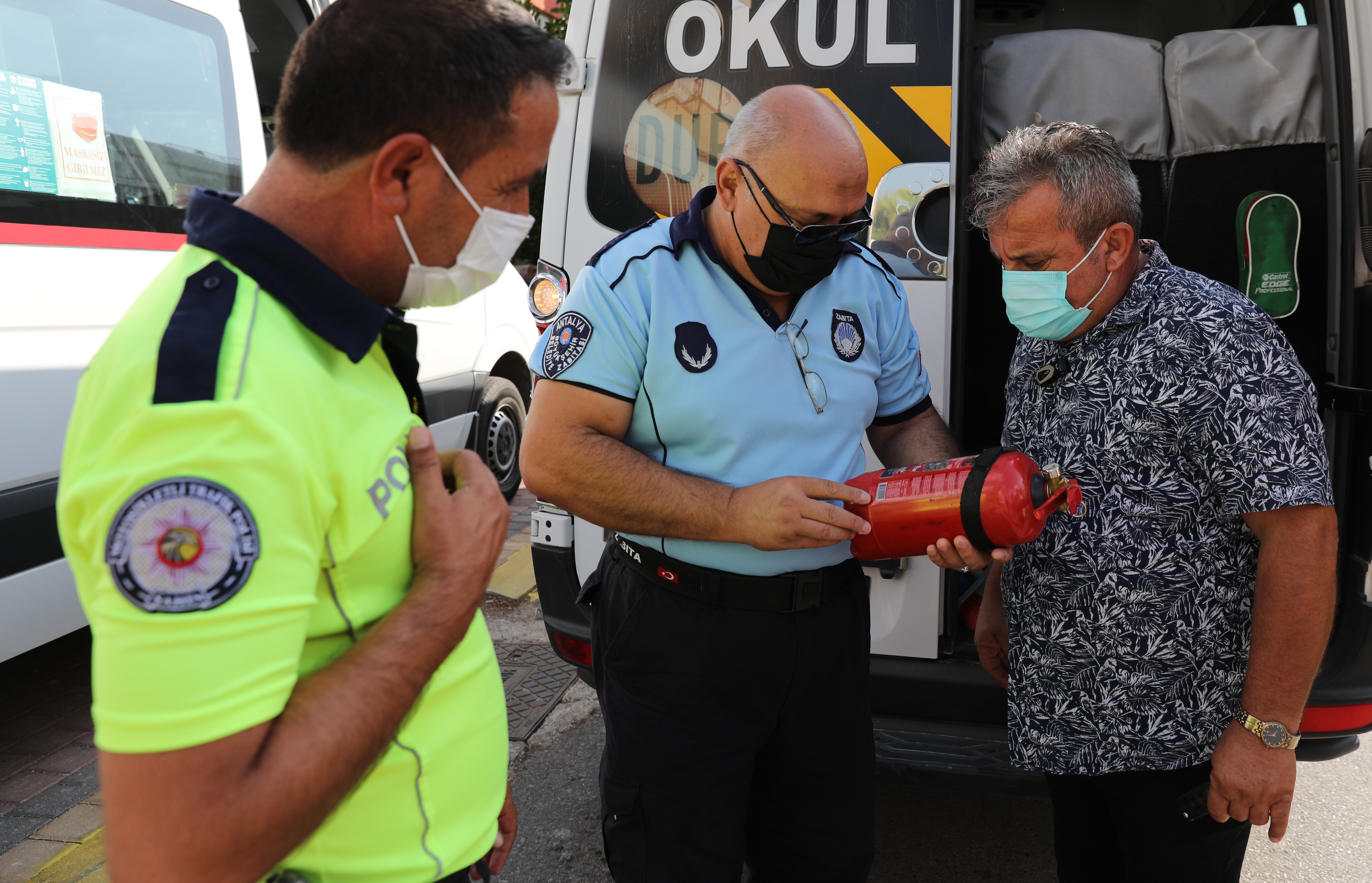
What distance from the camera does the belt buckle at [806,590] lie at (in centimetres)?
171

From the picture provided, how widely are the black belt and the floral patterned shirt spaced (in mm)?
433

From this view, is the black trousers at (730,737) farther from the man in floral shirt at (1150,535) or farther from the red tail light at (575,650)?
the red tail light at (575,650)

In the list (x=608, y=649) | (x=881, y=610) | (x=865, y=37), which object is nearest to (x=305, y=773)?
(x=608, y=649)

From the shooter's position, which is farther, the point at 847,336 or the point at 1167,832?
the point at 847,336

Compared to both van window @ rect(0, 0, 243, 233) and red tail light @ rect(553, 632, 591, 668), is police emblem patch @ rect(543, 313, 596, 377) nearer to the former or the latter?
red tail light @ rect(553, 632, 591, 668)

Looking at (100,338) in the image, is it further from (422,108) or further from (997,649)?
(997,649)

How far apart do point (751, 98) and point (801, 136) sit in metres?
0.69

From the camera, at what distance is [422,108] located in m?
0.92

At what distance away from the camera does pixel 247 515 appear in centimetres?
72

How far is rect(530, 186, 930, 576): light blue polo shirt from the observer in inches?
65.2

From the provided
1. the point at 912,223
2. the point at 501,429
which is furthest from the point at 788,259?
the point at 501,429

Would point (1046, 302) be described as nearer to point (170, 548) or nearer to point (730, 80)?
point (730, 80)

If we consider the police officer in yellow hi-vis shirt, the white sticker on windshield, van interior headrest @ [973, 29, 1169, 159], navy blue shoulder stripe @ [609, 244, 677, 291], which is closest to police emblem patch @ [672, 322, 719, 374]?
navy blue shoulder stripe @ [609, 244, 677, 291]

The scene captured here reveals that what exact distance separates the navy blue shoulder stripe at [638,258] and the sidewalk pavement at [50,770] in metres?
0.91
